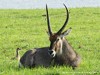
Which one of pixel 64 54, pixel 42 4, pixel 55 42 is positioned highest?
pixel 55 42

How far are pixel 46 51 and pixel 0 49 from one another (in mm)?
4181

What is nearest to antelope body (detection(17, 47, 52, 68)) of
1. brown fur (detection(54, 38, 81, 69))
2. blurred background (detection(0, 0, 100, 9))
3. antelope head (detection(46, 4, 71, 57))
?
brown fur (detection(54, 38, 81, 69))

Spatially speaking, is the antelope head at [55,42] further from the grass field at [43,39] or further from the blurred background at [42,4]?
the blurred background at [42,4]

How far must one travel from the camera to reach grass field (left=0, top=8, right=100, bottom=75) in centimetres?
1065

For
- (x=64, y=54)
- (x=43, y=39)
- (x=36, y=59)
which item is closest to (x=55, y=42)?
(x=64, y=54)

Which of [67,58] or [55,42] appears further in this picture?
[67,58]

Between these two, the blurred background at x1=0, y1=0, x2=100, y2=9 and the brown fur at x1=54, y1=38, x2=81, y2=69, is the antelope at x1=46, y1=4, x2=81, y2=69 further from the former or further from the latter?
the blurred background at x1=0, y1=0, x2=100, y2=9

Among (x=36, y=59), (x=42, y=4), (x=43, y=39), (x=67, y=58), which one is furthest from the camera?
(x=42, y=4)

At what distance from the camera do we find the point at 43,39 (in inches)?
699

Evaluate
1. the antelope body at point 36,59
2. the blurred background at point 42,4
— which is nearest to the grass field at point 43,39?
the antelope body at point 36,59

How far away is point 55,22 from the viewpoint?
25422 mm

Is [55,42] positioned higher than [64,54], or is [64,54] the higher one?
[55,42]

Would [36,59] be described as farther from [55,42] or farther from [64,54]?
[55,42]

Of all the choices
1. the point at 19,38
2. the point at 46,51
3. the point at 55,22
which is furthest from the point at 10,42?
the point at 55,22
